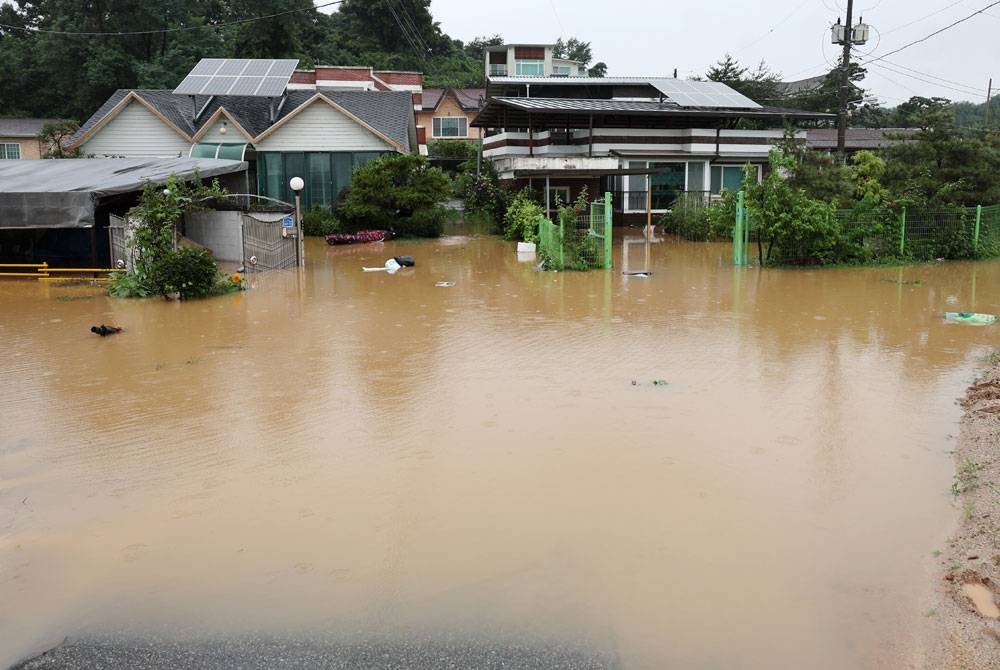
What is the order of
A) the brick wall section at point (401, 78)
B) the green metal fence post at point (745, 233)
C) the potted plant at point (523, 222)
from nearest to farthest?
the green metal fence post at point (745, 233) < the potted plant at point (523, 222) < the brick wall section at point (401, 78)

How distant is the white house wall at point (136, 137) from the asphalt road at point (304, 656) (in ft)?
103

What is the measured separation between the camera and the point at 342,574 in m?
5.92

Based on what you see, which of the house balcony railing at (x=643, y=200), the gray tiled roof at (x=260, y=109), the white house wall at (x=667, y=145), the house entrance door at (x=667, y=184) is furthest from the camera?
the house entrance door at (x=667, y=184)

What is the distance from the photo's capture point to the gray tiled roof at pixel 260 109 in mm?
33281

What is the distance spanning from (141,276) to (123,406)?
8302 mm

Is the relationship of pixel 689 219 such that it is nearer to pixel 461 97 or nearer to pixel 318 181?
pixel 318 181

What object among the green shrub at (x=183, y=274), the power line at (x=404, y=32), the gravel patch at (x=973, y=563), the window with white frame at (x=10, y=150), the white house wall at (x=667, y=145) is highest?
the power line at (x=404, y=32)

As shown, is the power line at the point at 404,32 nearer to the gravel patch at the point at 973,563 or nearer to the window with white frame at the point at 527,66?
the window with white frame at the point at 527,66

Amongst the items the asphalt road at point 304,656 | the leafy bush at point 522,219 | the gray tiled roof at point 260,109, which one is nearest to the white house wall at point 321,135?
the gray tiled roof at point 260,109

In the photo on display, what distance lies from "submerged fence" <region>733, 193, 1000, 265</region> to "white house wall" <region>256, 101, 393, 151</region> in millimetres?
15317

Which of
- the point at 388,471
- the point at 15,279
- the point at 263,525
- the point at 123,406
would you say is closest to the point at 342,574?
the point at 263,525

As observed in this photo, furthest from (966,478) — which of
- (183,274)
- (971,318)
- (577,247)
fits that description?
(577,247)

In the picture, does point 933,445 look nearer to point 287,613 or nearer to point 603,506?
point 603,506

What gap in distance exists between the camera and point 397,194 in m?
28.9
